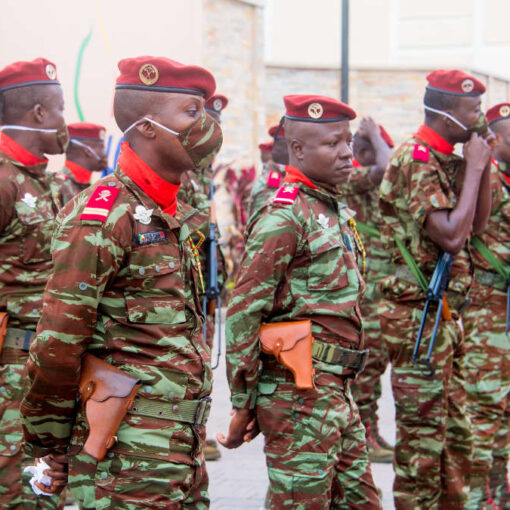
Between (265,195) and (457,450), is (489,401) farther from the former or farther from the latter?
(265,195)

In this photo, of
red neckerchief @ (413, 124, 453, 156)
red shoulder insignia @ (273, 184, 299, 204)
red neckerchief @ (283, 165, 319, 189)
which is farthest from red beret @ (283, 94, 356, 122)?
red neckerchief @ (413, 124, 453, 156)

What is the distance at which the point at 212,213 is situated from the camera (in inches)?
249

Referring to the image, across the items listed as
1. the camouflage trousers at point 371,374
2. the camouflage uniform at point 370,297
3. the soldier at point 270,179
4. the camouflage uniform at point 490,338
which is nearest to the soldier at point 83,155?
the soldier at point 270,179

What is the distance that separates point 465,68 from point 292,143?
1766 centimetres

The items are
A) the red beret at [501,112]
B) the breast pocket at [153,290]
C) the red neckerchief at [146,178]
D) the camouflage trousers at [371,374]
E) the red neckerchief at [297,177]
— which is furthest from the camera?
the camouflage trousers at [371,374]

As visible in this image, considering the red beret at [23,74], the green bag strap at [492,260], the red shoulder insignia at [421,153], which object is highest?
the red beret at [23,74]

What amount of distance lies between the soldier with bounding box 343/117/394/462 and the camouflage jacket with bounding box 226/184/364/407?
2822 mm

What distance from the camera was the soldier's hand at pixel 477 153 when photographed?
5.06 meters

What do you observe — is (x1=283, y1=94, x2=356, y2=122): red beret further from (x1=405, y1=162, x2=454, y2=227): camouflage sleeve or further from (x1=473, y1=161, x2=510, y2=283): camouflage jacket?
(x1=473, y1=161, x2=510, y2=283): camouflage jacket

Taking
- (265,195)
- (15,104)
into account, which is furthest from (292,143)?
(265,195)

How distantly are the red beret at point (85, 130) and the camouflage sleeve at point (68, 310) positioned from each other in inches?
179

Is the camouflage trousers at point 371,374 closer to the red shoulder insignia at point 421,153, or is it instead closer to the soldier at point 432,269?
the soldier at point 432,269

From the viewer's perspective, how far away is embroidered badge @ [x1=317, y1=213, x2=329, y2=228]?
161 inches

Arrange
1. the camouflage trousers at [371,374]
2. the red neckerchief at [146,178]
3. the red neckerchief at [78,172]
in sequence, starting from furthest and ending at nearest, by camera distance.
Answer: the red neckerchief at [78,172], the camouflage trousers at [371,374], the red neckerchief at [146,178]
